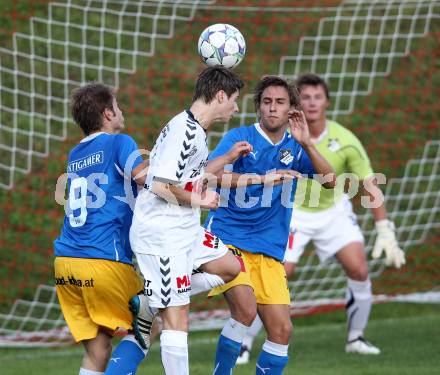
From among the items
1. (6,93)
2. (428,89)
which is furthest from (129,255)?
(428,89)

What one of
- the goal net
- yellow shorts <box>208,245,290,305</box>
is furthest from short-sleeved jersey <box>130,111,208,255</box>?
the goal net

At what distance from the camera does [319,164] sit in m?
6.06

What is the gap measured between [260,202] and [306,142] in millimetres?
484

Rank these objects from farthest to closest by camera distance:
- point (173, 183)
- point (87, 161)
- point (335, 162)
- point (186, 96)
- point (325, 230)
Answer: point (186, 96), point (325, 230), point (335, 162), point (87, 161), point (173, 183)

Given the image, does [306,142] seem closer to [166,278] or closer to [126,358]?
[166,278]

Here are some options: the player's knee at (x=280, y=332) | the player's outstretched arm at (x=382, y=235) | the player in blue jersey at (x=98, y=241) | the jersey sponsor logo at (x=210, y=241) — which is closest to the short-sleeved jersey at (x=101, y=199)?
the player in blue jersey at (x=98, y=241)

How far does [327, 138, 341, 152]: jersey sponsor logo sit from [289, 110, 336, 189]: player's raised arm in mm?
1911

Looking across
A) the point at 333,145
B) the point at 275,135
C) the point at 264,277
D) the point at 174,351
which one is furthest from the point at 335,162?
the point at 174,351

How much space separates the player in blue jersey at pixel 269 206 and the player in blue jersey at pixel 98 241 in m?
0.70

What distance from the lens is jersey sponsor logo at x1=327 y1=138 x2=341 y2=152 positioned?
A: 799cm

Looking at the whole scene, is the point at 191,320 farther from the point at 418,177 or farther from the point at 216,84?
the point at 216,84

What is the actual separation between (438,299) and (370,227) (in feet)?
5.05

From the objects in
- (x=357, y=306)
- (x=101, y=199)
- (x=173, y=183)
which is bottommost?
(x=357, y=306)

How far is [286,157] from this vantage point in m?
6.21
